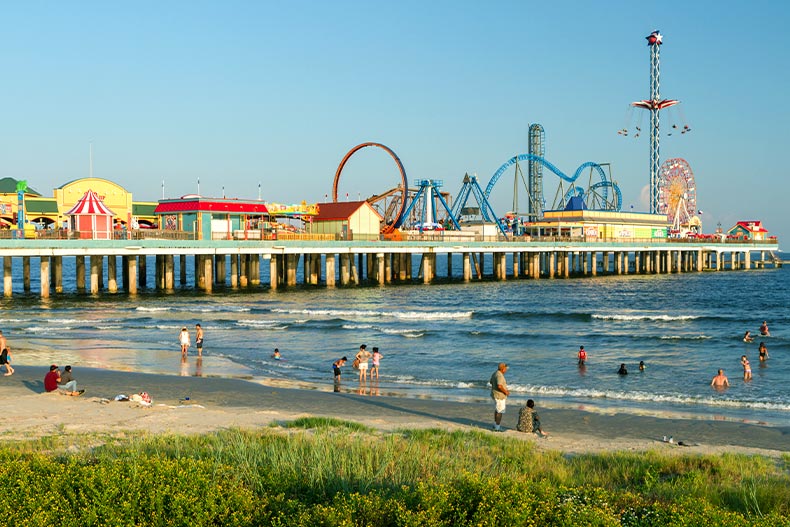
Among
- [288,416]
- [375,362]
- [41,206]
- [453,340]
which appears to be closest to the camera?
[288,416]

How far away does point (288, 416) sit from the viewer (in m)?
16.3

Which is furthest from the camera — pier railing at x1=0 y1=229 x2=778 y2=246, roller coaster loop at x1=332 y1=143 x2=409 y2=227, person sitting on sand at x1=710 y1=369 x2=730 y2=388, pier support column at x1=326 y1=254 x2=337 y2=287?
roller coaster loop at x1=332 y1=143 x2=409 y2=227

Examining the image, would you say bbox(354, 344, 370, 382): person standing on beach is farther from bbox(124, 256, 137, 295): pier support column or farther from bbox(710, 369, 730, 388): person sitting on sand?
bbox(124, 256, 137, 295): pier support column

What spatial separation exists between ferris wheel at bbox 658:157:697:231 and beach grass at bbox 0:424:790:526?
11805 cm

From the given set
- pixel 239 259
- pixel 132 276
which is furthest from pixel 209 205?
pixel 132 276

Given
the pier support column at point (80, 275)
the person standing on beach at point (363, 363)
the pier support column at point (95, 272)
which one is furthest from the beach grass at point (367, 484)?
the pier support column at point (80, 275)

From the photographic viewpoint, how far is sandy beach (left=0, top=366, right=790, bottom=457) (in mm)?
14242

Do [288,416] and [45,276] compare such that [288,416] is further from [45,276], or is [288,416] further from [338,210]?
[338,210]

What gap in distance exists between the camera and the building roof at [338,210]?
214 ft

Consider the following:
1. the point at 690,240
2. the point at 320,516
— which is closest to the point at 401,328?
the point at 320,516

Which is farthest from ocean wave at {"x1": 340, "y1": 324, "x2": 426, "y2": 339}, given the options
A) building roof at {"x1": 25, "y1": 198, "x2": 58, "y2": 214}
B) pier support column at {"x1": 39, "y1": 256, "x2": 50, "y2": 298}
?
building roof at {"x1": 25, "y1": 198, "x2": 58, "y2": 214}

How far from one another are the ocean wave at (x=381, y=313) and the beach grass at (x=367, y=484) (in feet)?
95.0

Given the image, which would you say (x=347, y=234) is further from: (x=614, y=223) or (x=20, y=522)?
(x=20, y=522)

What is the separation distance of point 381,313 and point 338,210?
82.8 feet
